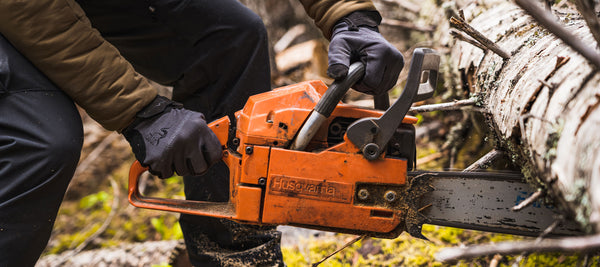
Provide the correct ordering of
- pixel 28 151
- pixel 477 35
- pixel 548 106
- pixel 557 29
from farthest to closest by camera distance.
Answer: pixel 477 35 < pixel 28 151 < pixel 548 106 < pixel 557 29

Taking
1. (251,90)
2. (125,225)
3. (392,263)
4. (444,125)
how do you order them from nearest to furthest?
(251,90) → (392,263) → (444,125) → (125,225)

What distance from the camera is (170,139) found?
1.75m

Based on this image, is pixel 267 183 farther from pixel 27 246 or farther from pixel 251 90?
pixel 27 246

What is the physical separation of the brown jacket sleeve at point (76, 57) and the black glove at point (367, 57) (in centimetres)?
79

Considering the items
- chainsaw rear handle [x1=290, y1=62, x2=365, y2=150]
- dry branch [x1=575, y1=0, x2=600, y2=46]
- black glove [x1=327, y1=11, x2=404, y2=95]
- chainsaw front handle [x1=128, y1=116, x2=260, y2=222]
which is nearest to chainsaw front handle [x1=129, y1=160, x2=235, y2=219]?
chainsaw front handle [x1=128, y1=116, x2=260, y2=222]

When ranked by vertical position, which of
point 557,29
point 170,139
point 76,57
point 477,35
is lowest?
point 170,139

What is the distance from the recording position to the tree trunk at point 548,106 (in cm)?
107

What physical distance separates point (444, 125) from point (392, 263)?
143 centimetres

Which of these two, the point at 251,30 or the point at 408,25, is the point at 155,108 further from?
the point at 408,25

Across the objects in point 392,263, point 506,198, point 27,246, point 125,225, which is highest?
point 506,198

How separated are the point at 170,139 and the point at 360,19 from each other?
3.41ft

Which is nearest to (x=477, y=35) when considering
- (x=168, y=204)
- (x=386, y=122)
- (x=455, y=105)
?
(x=455, y=105)

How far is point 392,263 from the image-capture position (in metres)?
2.44

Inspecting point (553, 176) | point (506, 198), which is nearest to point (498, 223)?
point (506, 198)
